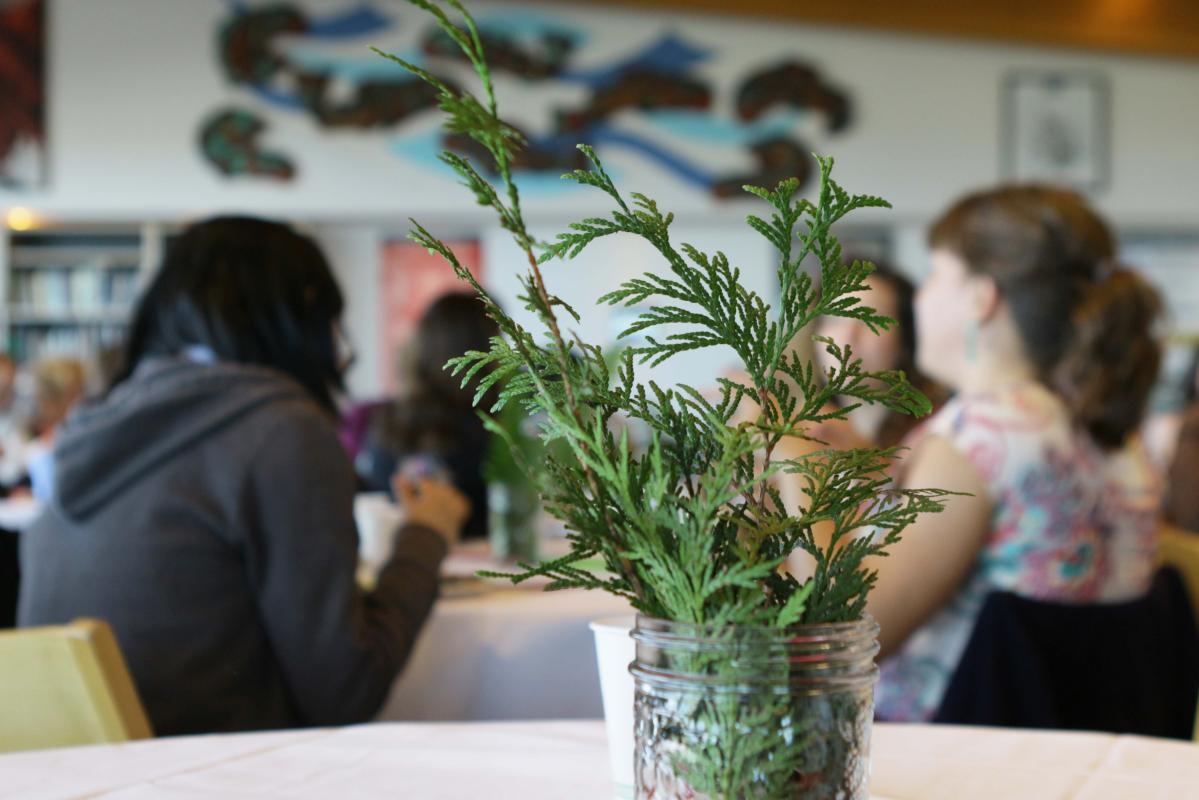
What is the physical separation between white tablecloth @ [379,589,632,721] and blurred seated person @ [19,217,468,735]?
0.25 m

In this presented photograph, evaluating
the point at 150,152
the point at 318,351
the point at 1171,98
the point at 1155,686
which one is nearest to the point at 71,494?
the point at 318,351

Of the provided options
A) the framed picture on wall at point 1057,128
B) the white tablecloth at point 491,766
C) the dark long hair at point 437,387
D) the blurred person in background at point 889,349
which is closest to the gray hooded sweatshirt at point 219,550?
the white tablecloth at point 491,766

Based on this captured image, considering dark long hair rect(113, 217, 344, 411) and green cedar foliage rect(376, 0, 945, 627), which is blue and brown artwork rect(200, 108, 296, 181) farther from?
green cedar foliage rect(376, 0, 945, 627)

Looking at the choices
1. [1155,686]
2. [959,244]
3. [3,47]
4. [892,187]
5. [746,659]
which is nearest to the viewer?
[746,659]

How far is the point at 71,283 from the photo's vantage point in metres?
7.41

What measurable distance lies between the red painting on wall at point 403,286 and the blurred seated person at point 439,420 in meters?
4.50

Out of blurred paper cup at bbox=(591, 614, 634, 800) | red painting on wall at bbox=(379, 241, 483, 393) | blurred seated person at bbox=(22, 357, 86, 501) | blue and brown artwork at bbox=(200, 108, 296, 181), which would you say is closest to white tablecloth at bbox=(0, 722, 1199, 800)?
blurred paper cup at bbox=(591, 614, 634, 800)

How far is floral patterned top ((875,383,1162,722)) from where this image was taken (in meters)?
1.78

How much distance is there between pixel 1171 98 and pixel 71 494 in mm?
8536

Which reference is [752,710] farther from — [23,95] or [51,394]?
[23,95]

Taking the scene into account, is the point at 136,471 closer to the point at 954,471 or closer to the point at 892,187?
the point at 954,471

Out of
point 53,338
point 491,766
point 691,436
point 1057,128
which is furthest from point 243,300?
point 1057,128

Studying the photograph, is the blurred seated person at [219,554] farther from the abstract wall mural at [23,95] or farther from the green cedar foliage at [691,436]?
the abstract wall mural at [23,95]

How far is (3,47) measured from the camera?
7.07m
